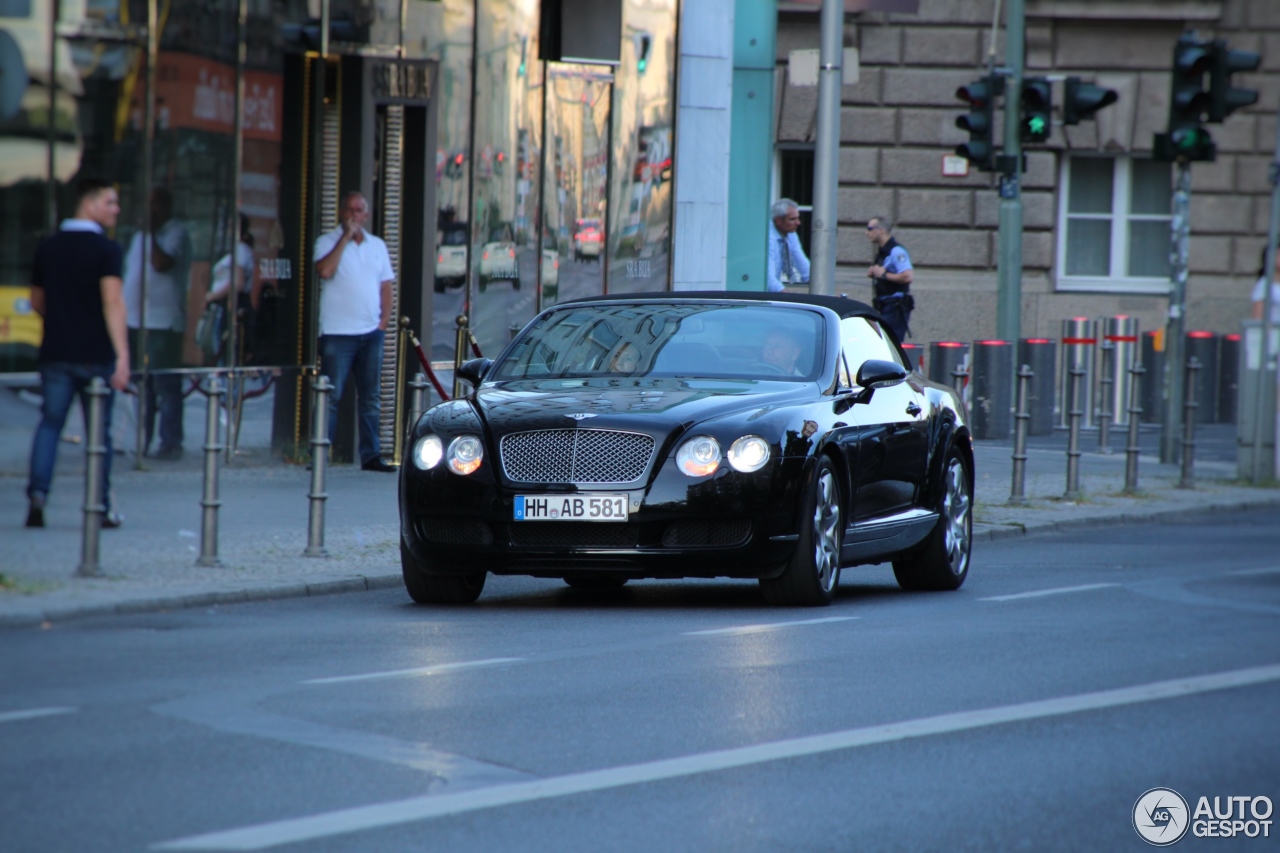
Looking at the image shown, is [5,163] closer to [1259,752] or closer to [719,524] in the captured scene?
[719,524]

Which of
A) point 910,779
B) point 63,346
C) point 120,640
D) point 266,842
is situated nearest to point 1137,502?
point 63,346

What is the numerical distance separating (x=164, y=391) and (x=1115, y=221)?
1807cm

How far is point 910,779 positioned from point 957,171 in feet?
79.3

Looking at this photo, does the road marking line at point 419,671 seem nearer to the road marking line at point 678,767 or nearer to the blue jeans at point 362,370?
the road marking line at point 678,767

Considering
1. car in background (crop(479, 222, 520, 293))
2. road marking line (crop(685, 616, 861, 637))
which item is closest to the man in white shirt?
car in background (crop(479, 222, 520, 293))

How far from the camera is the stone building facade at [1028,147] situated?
98.7 feet

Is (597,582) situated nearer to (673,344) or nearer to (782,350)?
(673,344)

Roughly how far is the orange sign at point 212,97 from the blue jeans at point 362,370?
1.75 meters

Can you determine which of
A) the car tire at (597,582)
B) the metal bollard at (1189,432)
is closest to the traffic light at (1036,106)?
the metal bollard at (1189,432)

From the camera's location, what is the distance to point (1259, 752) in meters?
7.25

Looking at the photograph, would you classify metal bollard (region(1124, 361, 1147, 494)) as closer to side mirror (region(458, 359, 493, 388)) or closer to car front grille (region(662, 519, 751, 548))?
side mirror (region(458, 359, 493, 388))

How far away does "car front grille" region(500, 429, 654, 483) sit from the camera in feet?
34.6

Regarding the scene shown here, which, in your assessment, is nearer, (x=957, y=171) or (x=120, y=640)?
(x=120, y=640)

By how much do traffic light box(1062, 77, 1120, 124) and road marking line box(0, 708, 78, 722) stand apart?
14.2 meters
